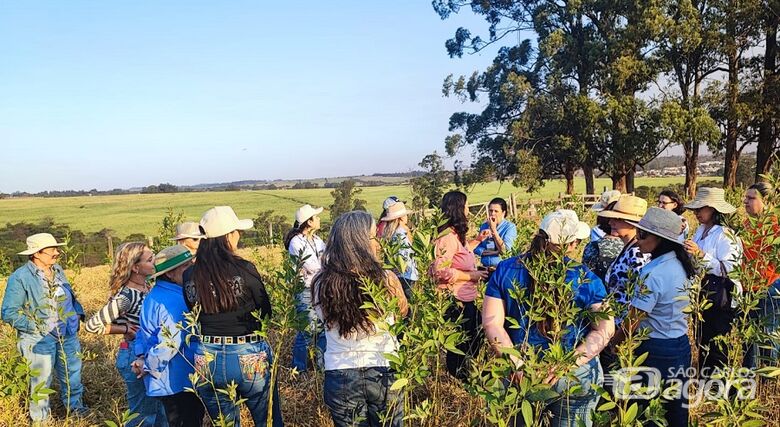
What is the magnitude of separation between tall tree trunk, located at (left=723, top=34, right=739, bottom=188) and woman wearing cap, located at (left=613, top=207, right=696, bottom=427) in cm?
2138

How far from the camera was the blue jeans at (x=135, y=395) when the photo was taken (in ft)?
11.4

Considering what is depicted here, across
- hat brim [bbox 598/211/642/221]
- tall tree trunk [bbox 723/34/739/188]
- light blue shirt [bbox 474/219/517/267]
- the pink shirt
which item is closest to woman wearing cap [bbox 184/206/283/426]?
the pink shirt

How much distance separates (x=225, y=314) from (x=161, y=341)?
17.7 inches

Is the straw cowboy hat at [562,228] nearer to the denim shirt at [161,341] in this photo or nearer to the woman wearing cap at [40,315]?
the denim shirt at [161,341]

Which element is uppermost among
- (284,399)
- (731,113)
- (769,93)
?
(769,93)

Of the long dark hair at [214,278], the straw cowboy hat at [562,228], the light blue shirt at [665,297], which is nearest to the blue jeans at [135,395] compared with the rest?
the long dark hair at [214,278]

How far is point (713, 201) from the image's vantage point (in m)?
3.79

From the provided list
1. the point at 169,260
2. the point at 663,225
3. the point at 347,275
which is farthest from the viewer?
the point at 169,260

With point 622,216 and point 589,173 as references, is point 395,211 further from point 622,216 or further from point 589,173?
point 589,173

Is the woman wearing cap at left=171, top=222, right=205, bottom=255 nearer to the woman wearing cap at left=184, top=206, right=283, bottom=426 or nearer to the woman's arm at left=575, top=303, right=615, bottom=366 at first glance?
the woman wearing cap at left=184, top=206, right=283, bottom=426

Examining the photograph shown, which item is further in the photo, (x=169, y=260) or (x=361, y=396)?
(x=169, y=260)

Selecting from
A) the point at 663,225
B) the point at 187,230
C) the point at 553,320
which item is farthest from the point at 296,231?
the point at 663,225

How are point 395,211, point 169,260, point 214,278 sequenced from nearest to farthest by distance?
point 214,278 < point 169,260 < point 395,211

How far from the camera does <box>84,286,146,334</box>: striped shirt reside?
3.46 m
